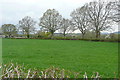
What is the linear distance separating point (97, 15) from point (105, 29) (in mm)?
3275

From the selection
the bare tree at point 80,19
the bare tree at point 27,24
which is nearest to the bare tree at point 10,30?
the bare tree at point 27,24

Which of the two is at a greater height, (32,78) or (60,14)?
(60,14)

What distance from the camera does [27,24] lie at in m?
44.5

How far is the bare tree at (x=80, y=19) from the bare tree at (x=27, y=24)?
44.6 feet

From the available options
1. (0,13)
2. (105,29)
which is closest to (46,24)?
(105,29)

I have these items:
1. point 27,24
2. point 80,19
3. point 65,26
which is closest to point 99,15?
point 80,19

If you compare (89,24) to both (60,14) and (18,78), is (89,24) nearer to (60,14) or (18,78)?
(60,14)

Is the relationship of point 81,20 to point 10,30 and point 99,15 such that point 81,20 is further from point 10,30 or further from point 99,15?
point 10,30

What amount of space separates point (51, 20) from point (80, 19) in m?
8.58

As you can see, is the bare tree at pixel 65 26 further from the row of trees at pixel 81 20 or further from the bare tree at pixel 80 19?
the bare tree at pixel 80 19

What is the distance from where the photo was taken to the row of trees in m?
30.1

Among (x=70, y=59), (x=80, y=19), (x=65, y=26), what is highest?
(x=80, y=19)

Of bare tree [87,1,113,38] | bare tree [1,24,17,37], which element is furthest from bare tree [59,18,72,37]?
bare tree [1,24,17,37]

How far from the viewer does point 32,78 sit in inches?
119
